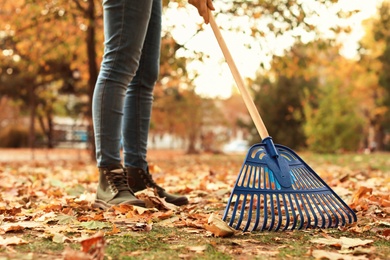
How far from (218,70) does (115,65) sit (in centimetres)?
590

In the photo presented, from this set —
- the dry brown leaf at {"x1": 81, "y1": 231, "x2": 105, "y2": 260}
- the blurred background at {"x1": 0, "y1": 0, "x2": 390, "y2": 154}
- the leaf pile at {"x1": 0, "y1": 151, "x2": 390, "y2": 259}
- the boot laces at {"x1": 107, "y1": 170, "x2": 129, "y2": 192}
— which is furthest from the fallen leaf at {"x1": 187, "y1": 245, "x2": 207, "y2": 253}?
the blurred background at {"x1": 0, "y1": 0, "x2": 390, "y2": 154}

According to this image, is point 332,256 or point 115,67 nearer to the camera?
point 332,256

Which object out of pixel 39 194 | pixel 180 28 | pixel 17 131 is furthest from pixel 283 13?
pixel 17 131

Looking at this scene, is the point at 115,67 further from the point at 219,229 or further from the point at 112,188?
the point at 219,229

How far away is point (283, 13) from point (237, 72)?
17.2 ft

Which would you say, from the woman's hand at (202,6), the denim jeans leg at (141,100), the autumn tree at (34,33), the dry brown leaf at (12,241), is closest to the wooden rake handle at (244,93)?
the woman's hand at (202,6)

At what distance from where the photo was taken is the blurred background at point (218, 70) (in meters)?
7.34

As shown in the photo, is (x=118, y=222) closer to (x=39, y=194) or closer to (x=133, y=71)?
(x=133, y=71)

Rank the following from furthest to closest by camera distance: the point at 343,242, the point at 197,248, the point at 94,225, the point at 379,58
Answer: the point at 379,58
the point at 94,225
the point at 343,242
the point at 197,248

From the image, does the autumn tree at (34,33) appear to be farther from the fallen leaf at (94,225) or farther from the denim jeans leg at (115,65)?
the fallen leaf at (94,225)

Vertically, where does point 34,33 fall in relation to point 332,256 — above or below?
above

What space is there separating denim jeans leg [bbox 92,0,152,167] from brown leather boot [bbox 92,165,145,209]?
0.05 meters

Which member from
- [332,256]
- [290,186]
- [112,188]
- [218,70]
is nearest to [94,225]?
[112,188]

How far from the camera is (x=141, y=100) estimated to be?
2.94m
